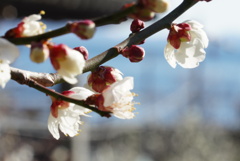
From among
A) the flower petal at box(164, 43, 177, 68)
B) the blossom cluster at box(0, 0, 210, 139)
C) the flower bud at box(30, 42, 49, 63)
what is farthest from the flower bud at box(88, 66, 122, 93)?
the flower bud at box(30, 42, 49, 63)

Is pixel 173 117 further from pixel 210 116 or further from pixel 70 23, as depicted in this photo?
pixel 70 23

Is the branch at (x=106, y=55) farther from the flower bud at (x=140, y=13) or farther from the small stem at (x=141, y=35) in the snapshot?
the flower bud at (x=140, y=13)

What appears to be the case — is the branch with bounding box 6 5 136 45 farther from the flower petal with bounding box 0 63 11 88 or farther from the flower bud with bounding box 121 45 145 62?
the flower bud with bounding box 121 45 145 62

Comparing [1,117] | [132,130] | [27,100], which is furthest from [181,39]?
[132,130]

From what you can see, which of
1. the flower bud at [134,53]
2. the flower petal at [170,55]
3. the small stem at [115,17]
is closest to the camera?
the small stem at [115,17]

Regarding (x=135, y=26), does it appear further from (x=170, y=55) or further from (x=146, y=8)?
(x=146, y=8)

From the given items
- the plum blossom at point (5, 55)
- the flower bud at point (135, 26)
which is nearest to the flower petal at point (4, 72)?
the plum blossom at point (5, 55)
